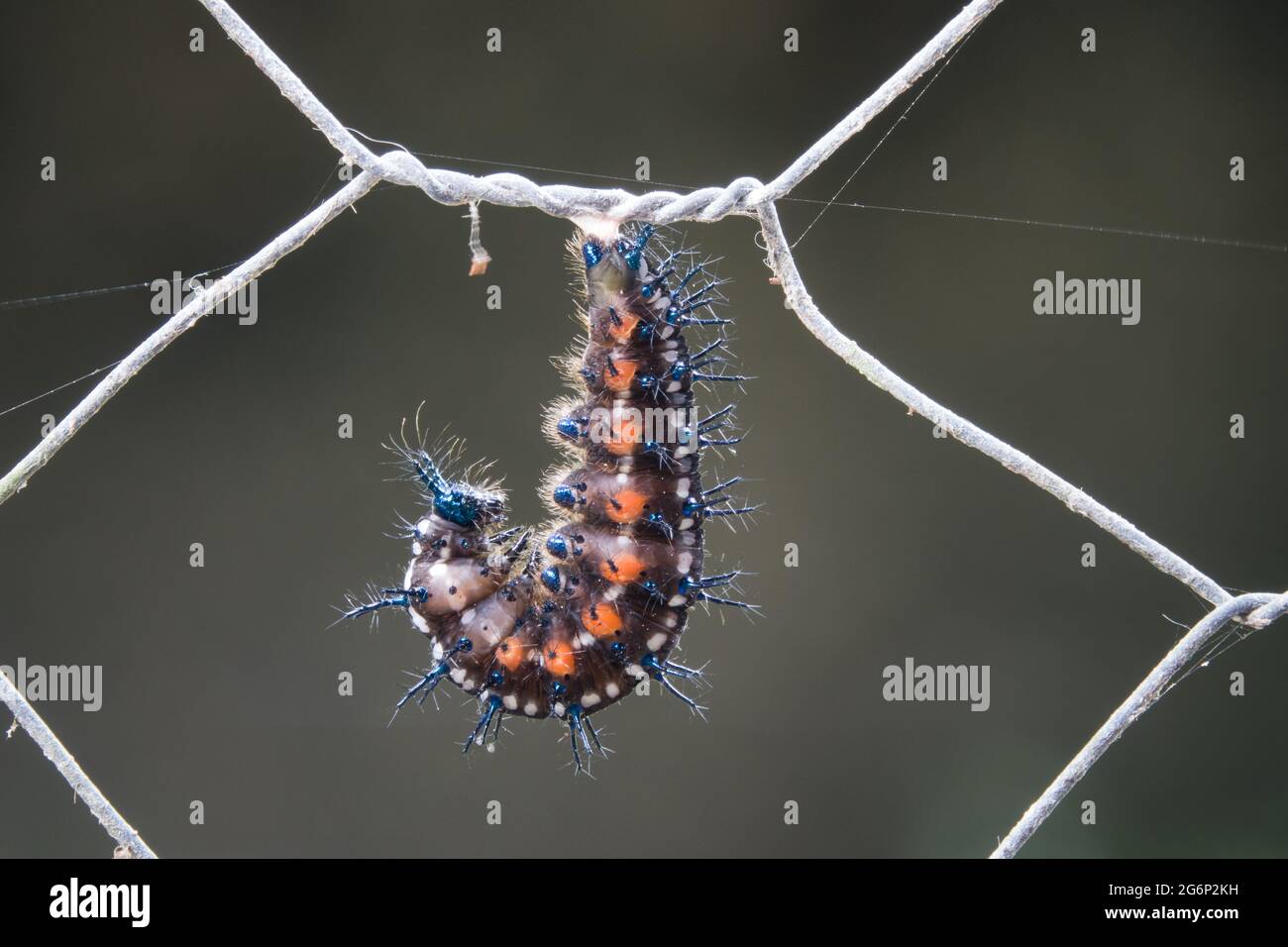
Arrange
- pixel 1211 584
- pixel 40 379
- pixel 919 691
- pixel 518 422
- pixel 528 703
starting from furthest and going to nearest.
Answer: pixel 919 691 < pixel 518 422 < pixel 40 379 < pixel 528 703 < pixel 1211 584

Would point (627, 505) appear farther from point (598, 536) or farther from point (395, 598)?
point (395, 598)

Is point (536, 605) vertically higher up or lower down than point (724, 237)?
lower down

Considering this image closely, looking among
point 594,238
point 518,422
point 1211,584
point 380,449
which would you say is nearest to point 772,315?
point 518,422

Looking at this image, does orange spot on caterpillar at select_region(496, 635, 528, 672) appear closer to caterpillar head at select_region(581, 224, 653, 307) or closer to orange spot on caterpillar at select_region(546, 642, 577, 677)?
orange spot on caterpillar at select_region(546, 642, 577, 677)

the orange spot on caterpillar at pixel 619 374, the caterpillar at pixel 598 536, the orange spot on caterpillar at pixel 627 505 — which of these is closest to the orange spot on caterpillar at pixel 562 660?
the caterpillar at pixel 598 536

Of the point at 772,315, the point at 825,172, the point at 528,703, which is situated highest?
the point at 825,172

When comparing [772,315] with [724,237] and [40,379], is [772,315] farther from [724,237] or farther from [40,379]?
[40,379]

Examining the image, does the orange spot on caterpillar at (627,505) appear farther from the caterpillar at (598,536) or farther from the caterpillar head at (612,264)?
the caterpillar head at (612,264)
